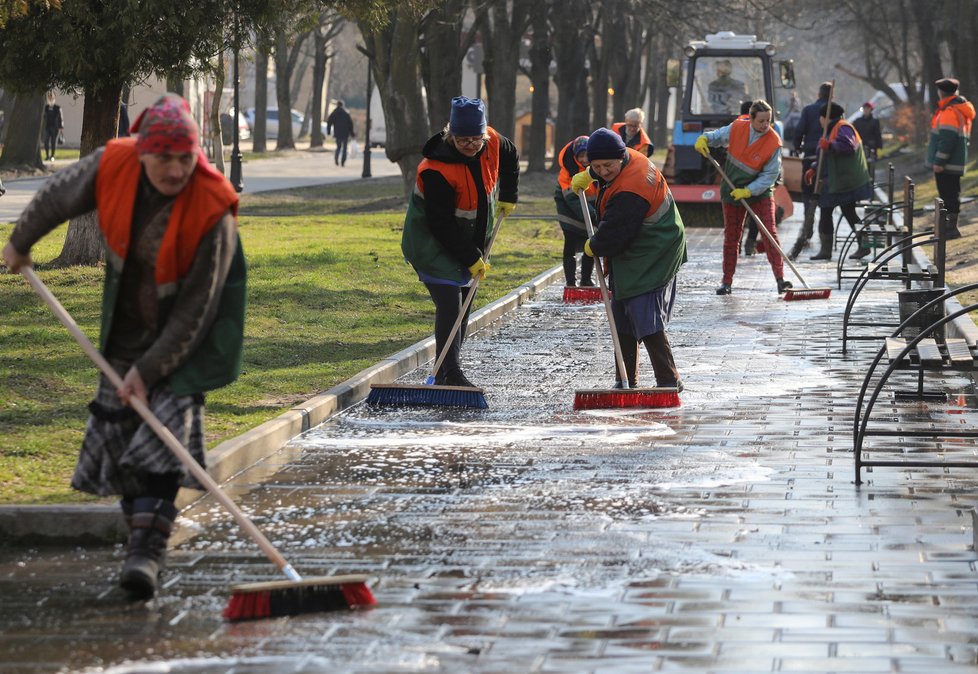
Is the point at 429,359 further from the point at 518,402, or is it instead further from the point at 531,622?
the point at 531,622

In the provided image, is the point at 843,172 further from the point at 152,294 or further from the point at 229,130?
the point at 229,130

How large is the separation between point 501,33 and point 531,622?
31906mm

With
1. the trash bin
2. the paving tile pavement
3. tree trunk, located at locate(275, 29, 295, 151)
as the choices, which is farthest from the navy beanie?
tree trunk, located at locate(275, 29, 295, 151)

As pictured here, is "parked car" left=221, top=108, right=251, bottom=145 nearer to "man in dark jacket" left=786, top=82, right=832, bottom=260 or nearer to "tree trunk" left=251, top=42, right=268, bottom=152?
"tree trunk" left=251, top=42, right=268, bottom=152

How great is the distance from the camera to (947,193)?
21219 millimetres

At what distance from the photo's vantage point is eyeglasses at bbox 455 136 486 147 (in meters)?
10.1

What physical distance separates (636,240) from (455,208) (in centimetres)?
110

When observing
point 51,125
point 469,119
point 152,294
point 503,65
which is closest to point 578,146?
point 469,119

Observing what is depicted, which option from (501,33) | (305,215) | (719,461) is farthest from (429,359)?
(501,33)

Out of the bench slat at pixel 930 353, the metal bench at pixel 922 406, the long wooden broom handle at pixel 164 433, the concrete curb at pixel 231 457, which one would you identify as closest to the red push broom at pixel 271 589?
the long wooden broom handle at pixel 164 433

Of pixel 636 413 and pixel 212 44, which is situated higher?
pixel 212 44

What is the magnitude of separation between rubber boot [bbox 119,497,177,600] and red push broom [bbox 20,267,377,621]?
0.24 m

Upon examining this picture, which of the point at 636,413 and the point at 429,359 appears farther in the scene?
→ the point at 429,359

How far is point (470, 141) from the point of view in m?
10.1
